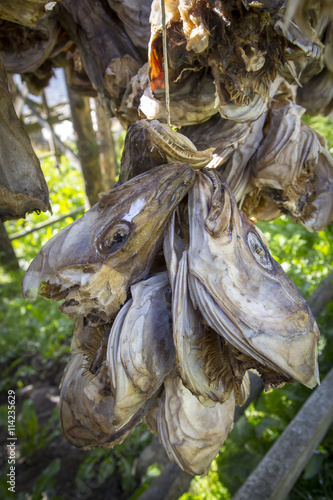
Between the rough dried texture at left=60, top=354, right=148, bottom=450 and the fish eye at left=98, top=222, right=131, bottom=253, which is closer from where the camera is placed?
the fish eye at left=98, top=222, right=131, bottom=253

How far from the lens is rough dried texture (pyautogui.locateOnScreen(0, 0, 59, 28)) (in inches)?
23.3

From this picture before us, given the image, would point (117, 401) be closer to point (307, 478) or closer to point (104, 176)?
point (307, 478)

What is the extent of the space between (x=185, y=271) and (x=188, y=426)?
0.90 feet

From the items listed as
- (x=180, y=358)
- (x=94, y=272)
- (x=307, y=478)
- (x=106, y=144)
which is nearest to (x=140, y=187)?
(x=94, y=272)

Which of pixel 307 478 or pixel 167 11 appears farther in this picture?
pixel 307 478

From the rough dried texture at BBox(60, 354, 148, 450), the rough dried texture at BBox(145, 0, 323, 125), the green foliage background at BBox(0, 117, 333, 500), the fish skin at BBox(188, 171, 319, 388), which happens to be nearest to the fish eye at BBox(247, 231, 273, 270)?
the fish skin at BBox(188, 171, 319, 388)

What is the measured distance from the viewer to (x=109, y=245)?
65cm

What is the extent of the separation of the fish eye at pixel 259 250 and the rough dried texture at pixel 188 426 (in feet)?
0.79

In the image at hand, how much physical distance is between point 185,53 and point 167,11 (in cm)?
7

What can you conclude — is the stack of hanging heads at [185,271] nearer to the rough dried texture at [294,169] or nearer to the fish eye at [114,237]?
the fish eye at [114,237]

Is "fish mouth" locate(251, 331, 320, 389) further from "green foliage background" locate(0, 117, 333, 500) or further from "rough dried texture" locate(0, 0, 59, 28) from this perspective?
"green foliage background" locate(0, 117, 333, 500)

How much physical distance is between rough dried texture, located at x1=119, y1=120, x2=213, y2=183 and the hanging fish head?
3 centimetres

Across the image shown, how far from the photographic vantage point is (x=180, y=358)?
0.61 metres

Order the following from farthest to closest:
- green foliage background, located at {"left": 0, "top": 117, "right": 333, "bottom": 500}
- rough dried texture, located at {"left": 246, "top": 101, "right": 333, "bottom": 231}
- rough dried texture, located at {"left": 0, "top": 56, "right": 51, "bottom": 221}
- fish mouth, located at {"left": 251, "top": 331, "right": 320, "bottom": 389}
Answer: green foliage background, located at {"left": 0, "top": 117, "right": 333, "bottom": 500} < rough dried texture, located at {"left": 246, "top": 101, "right": 333, "bottom": 231} < rough dried texture, located at {"left": 0, "top": 56, "right": 51, "bottom": 221} < fish mouth, located at {"left": 251, "top": 331, "right": 320, "bottom": 389}
